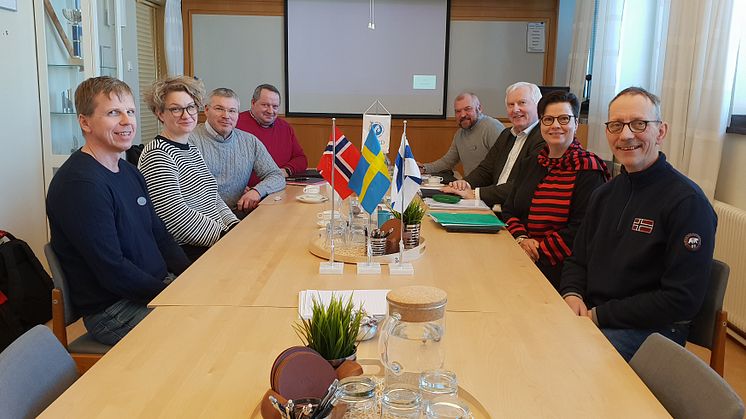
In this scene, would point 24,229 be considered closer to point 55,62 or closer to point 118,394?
point 55,62

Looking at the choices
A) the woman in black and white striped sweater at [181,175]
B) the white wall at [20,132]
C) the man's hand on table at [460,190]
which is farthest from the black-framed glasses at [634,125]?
the white wall at [20,132]

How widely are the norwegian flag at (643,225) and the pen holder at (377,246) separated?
0.84m

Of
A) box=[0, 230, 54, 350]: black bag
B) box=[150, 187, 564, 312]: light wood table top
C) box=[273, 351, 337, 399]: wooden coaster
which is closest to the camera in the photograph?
box=[273, 351, 337, 399]: wooden coaster

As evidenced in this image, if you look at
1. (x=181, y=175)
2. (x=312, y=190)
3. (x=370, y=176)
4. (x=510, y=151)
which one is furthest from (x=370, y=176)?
(x=510, y=151)

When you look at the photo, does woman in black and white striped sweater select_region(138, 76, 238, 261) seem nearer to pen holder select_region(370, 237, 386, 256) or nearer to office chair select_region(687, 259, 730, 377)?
pen holder select_region(370, 237, 386, 256)

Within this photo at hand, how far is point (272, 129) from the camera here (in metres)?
5.01

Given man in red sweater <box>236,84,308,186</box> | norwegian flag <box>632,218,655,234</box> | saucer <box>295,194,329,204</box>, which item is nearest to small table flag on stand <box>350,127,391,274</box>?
norwegian flag <box>632,218,655,234</box>

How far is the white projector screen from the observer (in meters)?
6.73

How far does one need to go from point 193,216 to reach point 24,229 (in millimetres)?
1883

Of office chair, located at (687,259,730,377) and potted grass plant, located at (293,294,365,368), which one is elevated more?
potted grass plant, located at (293,294,365,368)

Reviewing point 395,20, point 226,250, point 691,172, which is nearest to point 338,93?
point 395,20

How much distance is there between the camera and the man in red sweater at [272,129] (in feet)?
15.9

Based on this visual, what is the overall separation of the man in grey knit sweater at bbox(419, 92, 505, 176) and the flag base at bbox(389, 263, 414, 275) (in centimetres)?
297

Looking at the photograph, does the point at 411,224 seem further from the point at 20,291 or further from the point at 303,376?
the point at 20,291
